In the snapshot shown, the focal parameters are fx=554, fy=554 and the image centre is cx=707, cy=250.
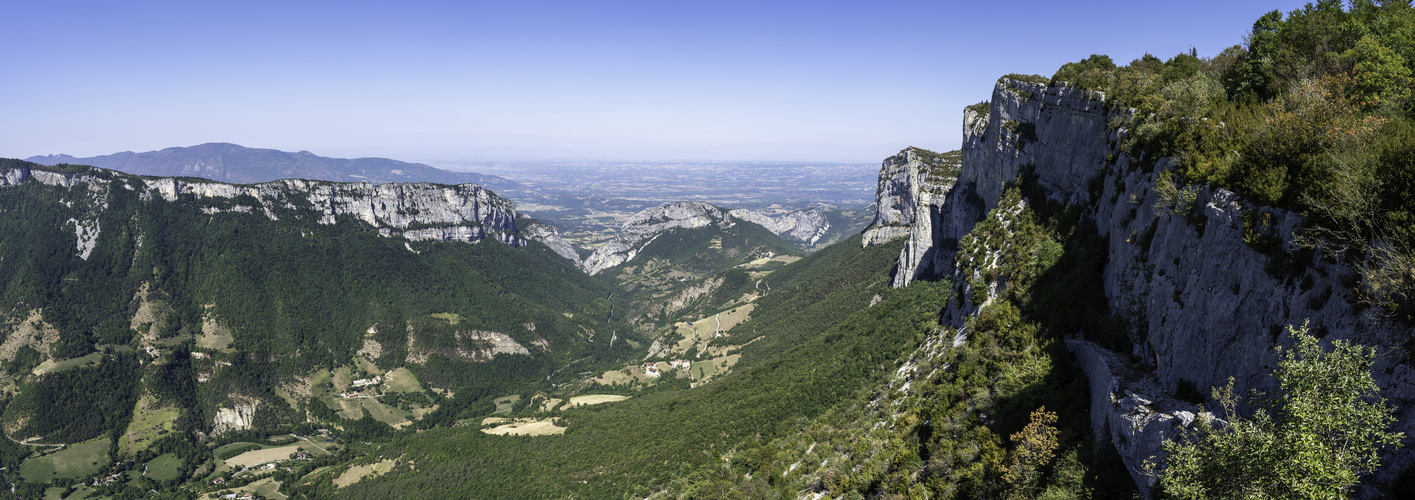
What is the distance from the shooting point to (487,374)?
17038 centimetres

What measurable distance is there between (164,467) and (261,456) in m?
19.9

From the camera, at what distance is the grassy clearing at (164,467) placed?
12256 centimetres

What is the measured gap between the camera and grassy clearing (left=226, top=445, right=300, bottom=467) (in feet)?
414

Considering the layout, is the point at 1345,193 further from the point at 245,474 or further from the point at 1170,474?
the point at 245,474

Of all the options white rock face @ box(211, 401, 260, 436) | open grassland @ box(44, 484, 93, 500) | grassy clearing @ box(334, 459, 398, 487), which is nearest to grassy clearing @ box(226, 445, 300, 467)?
white rock face @ box(211, 401, 260, 436)

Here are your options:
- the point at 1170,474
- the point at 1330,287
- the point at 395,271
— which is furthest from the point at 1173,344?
the point at 395,271

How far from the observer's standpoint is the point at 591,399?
122188mm

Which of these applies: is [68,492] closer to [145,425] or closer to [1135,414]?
[145,425]

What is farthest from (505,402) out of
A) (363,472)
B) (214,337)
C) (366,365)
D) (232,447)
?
(214,337)

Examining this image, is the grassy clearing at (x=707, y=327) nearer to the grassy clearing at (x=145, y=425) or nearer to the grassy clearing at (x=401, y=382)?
the grassy clearing at (x=401, y=382)

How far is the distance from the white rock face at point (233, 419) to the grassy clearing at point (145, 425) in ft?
28.6

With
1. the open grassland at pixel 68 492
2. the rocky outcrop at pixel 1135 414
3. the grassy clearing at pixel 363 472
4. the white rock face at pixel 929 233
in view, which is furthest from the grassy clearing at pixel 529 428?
the rocky outcrop at pixel 1135 414

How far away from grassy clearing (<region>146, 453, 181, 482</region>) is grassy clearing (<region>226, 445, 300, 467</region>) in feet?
31.5

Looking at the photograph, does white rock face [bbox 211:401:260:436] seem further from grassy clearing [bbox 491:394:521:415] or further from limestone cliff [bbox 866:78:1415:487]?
limestone cliff [bbox 866:78:1415:487]
